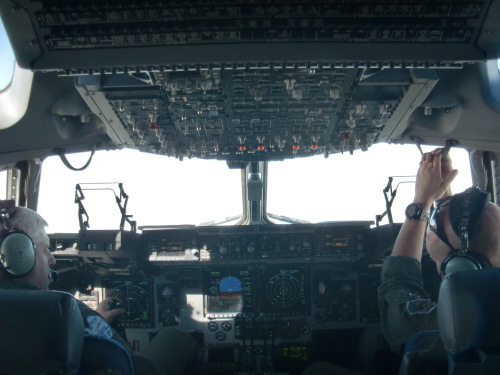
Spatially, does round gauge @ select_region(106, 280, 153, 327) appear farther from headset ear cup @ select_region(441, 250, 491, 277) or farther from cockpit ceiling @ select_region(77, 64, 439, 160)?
headset ear cup @ select_region(441, 250, 491, 277)

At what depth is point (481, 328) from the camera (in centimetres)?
136

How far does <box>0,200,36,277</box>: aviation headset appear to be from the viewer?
1965 millimetres

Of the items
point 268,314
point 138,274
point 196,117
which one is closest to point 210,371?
point 268,314

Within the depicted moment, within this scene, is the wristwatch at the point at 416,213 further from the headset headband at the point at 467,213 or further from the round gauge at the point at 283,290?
the round gauge at the point at 283,290

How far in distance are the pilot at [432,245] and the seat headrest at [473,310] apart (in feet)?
1.00

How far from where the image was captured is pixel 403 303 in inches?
80.1

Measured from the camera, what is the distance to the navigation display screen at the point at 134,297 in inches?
165

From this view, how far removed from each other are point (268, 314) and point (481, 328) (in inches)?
114

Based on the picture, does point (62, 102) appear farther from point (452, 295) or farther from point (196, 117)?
point (452, 295)

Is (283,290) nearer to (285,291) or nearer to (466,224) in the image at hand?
(285,291)

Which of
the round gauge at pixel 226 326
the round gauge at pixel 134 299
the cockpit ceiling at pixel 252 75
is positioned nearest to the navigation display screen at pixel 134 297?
the round gauge at pixel 134 299

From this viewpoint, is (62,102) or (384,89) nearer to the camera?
(384,89)

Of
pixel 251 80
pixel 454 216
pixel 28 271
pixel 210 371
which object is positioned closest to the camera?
pixel 454 216

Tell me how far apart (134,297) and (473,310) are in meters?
3.36
